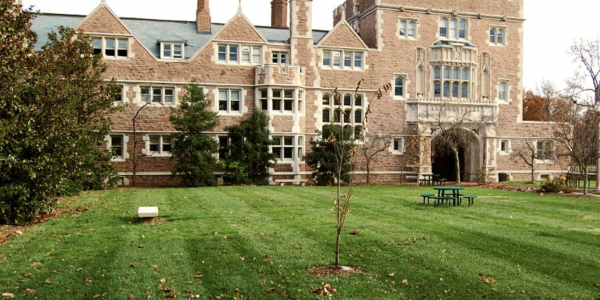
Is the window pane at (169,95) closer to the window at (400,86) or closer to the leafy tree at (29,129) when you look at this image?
the window at (400,86)

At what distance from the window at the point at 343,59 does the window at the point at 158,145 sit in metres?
10.7

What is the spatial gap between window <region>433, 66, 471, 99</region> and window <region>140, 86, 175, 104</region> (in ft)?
55.0

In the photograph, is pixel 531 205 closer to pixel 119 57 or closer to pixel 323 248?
pixel 323 248

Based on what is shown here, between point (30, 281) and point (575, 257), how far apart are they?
33.3 feet

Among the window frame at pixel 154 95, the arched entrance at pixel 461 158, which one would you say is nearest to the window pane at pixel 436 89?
the arched entrance at pixel 461 158

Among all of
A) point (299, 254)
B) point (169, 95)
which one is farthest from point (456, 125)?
point (299, 254)

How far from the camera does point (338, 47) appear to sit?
3466cm

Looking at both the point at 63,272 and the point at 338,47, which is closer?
the point at 63,272

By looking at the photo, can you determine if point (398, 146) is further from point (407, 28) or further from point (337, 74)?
point (407, 28)

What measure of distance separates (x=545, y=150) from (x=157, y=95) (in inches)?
1022

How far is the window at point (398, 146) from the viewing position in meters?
36.0

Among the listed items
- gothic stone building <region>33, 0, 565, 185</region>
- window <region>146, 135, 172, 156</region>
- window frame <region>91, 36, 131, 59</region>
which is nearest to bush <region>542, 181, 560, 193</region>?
gothic stone building <region>33, 0, 565, 185</region>

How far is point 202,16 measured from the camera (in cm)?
3503


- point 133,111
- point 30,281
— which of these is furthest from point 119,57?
point 30,281
